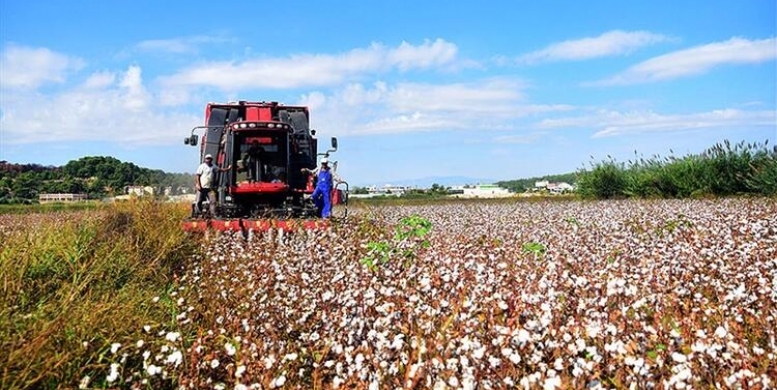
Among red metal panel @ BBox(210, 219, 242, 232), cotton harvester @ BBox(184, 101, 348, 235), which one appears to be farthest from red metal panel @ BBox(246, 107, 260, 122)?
red metal panel @ BBox(210, 219, 242, 232)

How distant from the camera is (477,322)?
16.3ft

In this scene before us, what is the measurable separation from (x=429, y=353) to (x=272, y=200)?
11.4 metres

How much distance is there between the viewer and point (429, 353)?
455 centimetres

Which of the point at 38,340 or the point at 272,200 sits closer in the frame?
the point at 38,340

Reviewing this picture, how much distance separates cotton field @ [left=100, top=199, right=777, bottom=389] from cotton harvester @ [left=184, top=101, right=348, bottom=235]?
4.75 meters

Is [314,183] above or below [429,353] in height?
above

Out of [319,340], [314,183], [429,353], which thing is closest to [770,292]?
[429,353]

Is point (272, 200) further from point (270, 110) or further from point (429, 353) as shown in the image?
point (429, 353)

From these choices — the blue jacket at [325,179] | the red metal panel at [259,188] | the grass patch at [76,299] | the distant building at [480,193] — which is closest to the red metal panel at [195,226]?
the grass patch at [76,299]

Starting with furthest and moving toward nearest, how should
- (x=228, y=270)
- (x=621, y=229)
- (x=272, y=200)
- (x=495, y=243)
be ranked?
(x=272, y=200) → (x=621, y=229) → (x=495, y=243) → (x=228, y=270)

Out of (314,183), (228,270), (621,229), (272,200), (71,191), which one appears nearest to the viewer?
(228,270)

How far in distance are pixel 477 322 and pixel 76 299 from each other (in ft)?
11.1

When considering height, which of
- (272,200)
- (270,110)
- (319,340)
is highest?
(270,110)

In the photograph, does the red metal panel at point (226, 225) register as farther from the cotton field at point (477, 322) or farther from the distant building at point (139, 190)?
the cotton field at point (477, 322)
